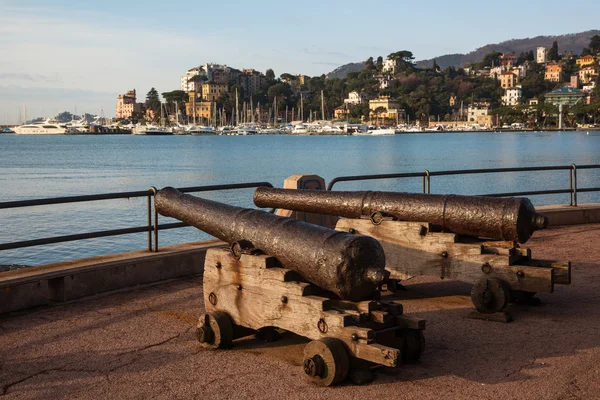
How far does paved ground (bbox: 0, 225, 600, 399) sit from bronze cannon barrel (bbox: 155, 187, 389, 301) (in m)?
0.69

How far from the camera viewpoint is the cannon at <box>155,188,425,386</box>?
211 inches

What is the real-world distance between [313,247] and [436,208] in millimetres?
2332

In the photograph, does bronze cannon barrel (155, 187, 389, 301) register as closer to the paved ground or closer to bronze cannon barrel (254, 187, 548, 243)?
the paved ground

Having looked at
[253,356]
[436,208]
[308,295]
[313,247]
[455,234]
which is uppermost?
[436,208]

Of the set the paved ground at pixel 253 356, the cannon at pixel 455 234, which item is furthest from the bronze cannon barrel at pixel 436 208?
the paved ground at pixel 253 356

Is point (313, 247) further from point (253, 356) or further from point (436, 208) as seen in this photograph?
point (436, 208)

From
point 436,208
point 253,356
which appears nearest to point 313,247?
point 253,356

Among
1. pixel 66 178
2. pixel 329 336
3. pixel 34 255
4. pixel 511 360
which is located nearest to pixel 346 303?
pixel 329 336

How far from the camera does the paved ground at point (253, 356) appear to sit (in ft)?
17.4

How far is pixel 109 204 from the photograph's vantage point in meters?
36.2

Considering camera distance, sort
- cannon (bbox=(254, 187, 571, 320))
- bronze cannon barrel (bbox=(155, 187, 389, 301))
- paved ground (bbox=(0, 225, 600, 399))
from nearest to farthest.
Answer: paved ground (bbox=(0, 225, 600, 399)) < bronze cannon barrel (bbox=(155, 187, 389, 301)) < cannon (bbox=(254, 187, 571, 320))

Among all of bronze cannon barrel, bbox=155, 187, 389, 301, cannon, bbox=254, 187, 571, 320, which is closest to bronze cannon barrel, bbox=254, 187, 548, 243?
cannon, bbox=254, 187, 571, 320

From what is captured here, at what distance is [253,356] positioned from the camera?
20.0 ft

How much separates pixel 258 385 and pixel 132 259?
3.62 meters
